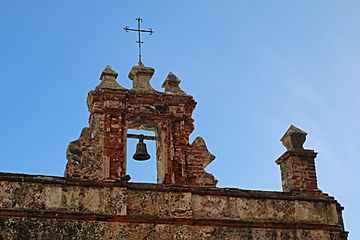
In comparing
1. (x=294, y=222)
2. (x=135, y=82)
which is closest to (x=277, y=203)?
(x=294, y=222)

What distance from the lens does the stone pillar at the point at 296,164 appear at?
11938 mm

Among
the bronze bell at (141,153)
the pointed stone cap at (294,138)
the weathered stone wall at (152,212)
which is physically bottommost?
the weathered stone wall at (152,212)

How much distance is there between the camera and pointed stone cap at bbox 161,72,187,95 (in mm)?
12508

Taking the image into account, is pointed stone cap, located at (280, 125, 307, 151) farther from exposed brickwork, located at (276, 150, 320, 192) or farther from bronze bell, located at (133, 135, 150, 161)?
bronze bell, located at (133, 135, 150, 161)

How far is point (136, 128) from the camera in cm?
1223

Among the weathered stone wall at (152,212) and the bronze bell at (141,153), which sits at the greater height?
the bronze bell at (141,153)

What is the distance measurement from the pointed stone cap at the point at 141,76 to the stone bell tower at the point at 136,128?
0.02 m

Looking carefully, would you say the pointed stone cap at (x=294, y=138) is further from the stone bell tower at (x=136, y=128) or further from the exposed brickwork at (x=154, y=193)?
the stone bell tower at (x=136, y=128)

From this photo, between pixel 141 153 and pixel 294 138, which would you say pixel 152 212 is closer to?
pixel 141 153

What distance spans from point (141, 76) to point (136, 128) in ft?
3.23

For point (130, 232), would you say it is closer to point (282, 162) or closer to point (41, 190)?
point (41, 190)

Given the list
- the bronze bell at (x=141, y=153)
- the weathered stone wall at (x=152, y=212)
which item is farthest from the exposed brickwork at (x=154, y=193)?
the bronze bell at (x=141, y=153)

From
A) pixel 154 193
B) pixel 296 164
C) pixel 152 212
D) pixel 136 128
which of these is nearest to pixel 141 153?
pixel 136 128

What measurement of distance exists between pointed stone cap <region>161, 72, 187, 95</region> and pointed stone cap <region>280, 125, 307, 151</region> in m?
1.98
